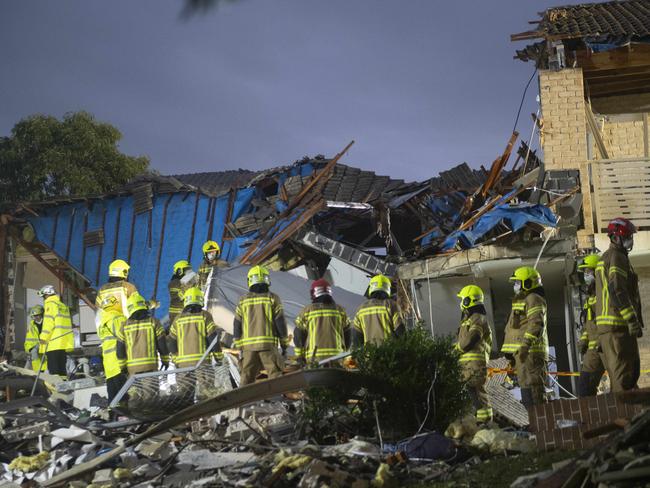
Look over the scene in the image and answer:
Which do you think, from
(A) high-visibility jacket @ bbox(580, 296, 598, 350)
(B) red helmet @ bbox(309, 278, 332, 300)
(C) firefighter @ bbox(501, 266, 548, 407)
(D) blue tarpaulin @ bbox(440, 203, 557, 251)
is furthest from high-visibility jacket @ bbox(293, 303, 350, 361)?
(D) blue tarpaulin @ bbox(440, 203, 557, 251)

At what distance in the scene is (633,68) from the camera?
57.0ft

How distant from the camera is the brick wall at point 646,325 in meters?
15.7

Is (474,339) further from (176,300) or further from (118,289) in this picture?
(176,300)

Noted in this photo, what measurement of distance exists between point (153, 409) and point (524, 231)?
706 centimetres

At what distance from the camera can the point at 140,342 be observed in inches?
495

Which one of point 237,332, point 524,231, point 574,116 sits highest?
point 574,116

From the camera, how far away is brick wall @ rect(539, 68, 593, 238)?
54.4ft

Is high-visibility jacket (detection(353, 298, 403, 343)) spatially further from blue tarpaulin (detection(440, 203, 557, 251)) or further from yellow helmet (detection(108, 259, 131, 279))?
yellow helmet (detection(108, 259, 131, 279))

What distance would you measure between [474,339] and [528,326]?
2.21 ft

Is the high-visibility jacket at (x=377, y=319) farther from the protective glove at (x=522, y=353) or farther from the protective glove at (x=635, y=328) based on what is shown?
the protective glove at (x=635, y=328)

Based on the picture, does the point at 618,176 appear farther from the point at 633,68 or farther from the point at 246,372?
the point at 246,372

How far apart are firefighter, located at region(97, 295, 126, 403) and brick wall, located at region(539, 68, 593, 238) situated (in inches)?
300

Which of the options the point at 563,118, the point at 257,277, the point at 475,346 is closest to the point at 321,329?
the point at 257,277

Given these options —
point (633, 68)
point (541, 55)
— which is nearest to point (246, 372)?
point (541, 55)
